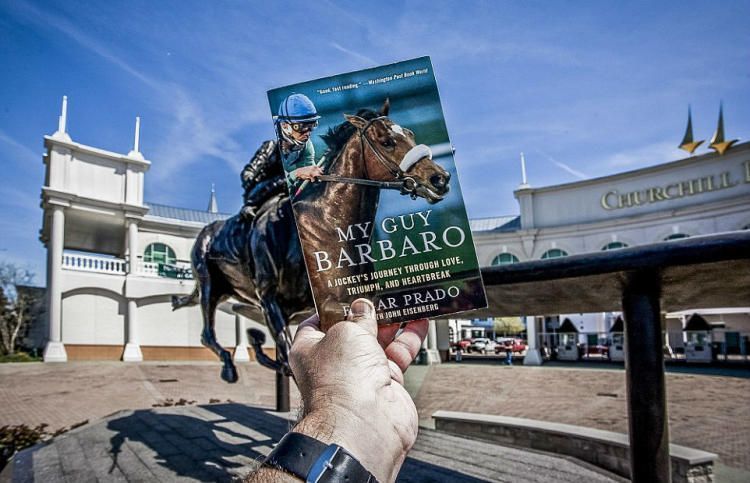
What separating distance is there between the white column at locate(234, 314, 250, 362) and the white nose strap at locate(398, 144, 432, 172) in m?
28.8

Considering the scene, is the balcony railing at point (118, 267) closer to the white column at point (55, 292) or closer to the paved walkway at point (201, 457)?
the white column at point (55, 292)

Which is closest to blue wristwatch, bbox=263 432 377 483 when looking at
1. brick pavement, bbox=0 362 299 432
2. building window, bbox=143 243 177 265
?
brick pavement, bbox=0 362 299 432

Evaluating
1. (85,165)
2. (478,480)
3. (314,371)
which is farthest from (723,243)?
(85,165)

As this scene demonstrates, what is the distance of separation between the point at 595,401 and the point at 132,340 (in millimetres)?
22387

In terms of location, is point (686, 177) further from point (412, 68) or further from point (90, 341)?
point (90, 341)

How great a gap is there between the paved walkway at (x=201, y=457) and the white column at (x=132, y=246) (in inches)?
819

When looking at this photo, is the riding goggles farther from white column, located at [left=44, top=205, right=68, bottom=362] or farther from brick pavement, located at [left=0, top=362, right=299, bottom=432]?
white column, located at [left=44, top=205, right=68, bottom=362]

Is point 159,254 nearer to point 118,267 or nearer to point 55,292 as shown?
point 118,267

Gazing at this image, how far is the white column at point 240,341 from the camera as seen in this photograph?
94.7 ft

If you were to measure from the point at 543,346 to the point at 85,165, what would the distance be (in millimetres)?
30186

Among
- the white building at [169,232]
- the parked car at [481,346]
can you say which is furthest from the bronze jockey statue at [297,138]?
the parked car at [481,346]

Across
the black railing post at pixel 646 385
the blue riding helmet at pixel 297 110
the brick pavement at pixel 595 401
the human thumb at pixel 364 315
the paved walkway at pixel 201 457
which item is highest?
the blue riding helmet at pixel 297 110

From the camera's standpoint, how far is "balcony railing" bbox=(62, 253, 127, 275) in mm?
25375

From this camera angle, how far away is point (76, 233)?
30.8 m
